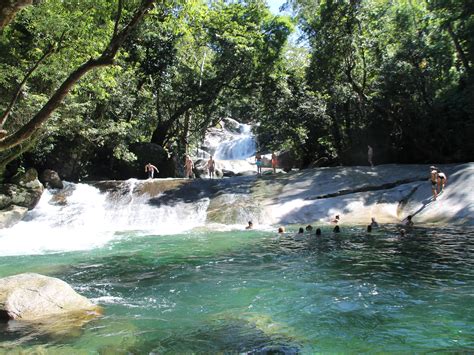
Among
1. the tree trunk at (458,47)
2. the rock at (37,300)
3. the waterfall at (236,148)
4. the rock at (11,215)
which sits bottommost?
the rock at (37,300)

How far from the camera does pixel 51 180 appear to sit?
24.2 metres

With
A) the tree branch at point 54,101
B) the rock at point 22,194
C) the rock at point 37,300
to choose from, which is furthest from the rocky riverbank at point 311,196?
the tree branch at point 54,101

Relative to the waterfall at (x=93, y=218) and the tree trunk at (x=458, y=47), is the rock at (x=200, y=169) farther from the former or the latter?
the tree trunk at (x=458, y=47)

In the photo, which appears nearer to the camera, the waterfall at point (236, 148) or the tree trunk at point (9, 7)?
the tree trunk at point (9, 7)

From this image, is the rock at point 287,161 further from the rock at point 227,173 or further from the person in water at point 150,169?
the person in water at point 150,169

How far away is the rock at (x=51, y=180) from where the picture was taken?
24.2 m

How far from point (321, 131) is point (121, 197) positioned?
49.0 ft

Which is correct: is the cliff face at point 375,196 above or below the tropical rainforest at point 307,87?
below

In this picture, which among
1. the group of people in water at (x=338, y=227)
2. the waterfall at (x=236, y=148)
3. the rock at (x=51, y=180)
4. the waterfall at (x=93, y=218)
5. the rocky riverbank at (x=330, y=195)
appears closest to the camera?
the group of people in water at (x=338, y=227)

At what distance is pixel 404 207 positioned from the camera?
61.4ft

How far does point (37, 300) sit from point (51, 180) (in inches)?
710

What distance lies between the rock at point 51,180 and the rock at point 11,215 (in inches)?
137

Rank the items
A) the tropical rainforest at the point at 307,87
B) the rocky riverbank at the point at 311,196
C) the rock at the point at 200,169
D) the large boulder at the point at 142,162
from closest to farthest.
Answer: the rocky riverbank at the point at 311,196 < the tropical rainforest at the point at 307,87 < the large boulder at the point at 142,162 < the rock at the point at 200,169

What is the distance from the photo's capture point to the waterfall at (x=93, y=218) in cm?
1758
